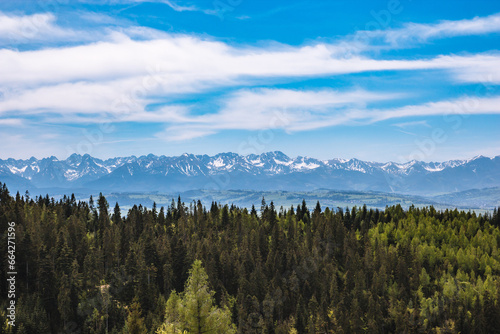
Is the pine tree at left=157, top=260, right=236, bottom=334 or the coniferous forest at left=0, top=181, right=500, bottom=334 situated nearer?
the pine tree at left=157, top=260, right=236, bottom=334

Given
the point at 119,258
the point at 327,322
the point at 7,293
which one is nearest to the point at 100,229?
the point at 119,258

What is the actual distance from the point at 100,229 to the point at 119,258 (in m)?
36.2

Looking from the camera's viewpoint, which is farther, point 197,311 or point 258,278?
point 258,278

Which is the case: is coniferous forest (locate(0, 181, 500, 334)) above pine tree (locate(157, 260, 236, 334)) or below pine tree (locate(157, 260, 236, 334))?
below

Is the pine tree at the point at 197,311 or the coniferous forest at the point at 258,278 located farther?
the coniferous forest at the point at 258,278

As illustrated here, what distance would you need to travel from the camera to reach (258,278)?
5571 inches

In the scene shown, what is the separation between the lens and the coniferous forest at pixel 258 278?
119062 mm

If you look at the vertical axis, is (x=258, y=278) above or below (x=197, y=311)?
below

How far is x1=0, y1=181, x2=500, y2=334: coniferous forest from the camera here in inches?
4688

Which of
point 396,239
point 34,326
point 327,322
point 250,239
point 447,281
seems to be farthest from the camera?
point 396,239

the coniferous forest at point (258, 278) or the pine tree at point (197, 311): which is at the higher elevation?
the pine tree at point (197, 311)

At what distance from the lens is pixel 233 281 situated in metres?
147

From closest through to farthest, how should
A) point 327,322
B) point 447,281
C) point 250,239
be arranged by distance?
point 327,322 < point 447,281 < point 250,239

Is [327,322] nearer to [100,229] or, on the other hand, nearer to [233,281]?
[233,281]
